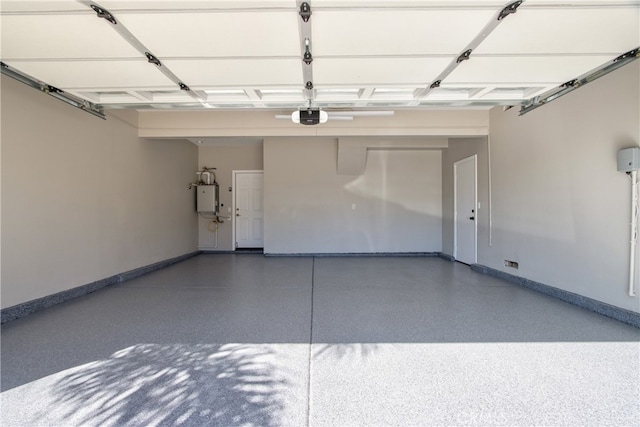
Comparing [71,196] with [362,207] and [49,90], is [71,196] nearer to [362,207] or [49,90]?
[49,90]

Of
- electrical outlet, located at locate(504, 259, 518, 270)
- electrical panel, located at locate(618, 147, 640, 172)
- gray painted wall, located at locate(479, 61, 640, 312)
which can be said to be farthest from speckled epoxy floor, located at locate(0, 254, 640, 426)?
electrical panel, located at locate(618, 147, 640, 172)

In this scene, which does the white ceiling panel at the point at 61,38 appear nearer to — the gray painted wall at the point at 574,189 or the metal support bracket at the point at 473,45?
the metal support bracket at the point at 473,45

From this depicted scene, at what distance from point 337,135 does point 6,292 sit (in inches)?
183

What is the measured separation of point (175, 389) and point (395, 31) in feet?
8.97

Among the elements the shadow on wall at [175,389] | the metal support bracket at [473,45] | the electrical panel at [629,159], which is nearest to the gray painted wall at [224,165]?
the metal support bracket at [473,45]

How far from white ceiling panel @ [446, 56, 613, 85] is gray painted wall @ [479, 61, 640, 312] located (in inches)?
28.1

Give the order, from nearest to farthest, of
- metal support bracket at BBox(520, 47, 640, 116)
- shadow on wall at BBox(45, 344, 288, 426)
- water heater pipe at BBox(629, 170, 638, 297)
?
shadow on wall at BBox(45, 344, 288, 426) → metal support bracket at BBox(520, 47, 640, 116) → water heater pipe at BBox(629, 170, 638, 297)

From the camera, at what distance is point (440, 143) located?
21.3 feet

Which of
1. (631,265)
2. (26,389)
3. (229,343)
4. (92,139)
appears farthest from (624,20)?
(92,139)

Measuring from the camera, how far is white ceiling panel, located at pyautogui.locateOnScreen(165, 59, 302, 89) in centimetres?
248

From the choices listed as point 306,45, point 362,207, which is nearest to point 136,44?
point 306,45

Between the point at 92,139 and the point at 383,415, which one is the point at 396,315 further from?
the point at 92,139

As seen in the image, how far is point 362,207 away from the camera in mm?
6941

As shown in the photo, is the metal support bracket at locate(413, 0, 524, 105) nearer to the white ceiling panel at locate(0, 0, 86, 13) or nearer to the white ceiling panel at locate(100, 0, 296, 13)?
the white ceiling panel at locate(100, 0, 296, 13)
